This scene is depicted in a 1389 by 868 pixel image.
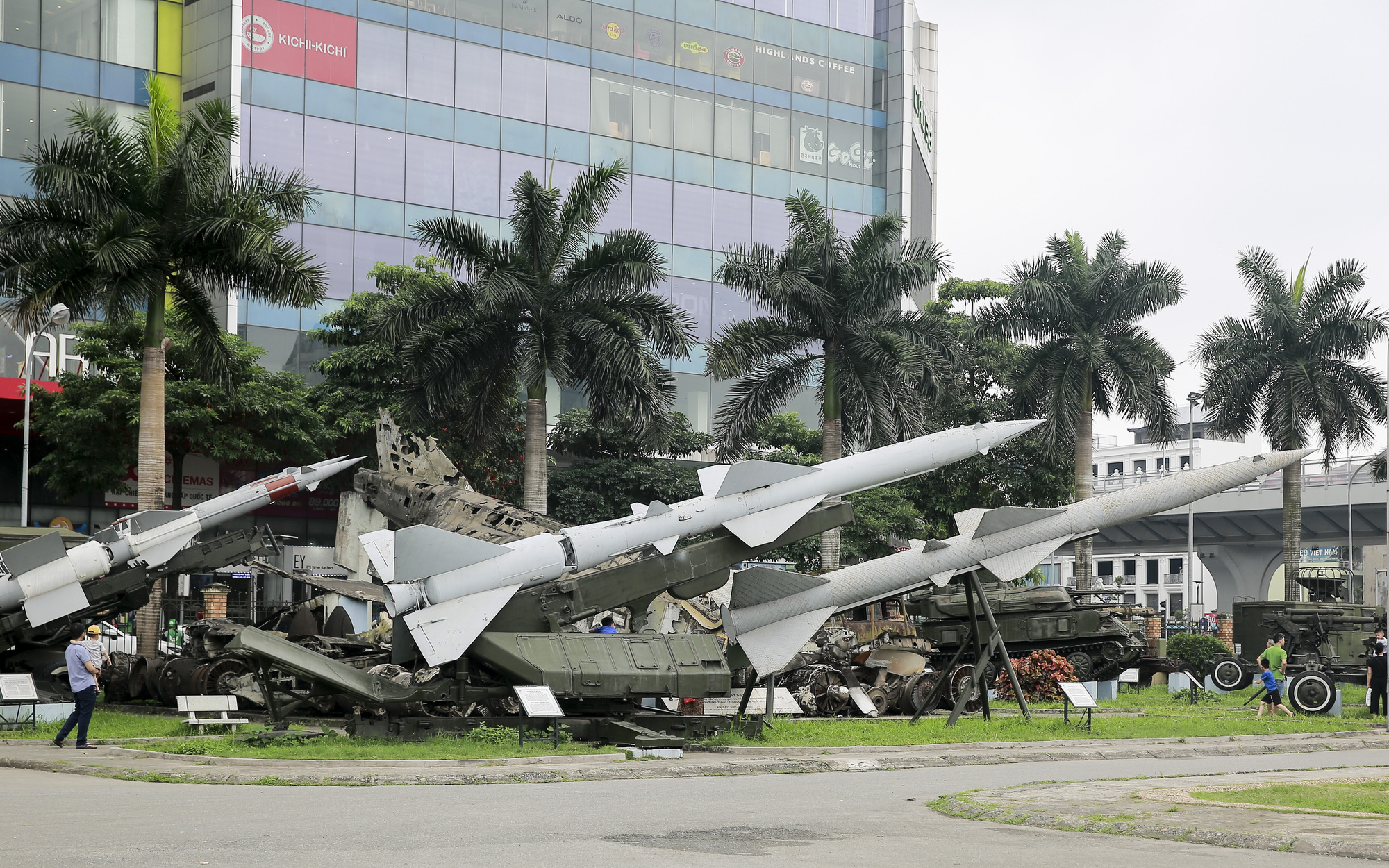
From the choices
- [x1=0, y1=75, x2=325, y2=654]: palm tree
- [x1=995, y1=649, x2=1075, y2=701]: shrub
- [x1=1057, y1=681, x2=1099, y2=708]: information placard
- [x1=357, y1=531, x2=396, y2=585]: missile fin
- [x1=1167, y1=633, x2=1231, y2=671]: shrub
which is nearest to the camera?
[x1=357, y1=531, x2=396, y2=585]: missile fin

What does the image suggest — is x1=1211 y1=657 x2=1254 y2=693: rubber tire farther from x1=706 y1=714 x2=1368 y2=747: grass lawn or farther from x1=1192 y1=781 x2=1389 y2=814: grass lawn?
x1=1192 y1=781 x2=1389 y2=814: grass lawn

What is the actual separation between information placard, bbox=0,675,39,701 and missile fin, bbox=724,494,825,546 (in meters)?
10.8

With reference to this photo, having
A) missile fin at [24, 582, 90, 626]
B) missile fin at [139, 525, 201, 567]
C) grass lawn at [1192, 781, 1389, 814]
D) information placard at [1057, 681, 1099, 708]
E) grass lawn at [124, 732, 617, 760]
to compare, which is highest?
missile fin at [139, 525, 201, 567]

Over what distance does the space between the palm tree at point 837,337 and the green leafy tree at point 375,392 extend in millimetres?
7521

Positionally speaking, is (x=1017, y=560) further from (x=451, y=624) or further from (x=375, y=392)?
(x=375, y=392)

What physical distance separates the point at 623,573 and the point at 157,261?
1255 cm

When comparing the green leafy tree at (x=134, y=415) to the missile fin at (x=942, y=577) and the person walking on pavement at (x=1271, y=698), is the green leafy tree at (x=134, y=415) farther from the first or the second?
the person walking on pavement at (x=1271, y=698)

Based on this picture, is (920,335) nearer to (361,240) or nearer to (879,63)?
(361,240)

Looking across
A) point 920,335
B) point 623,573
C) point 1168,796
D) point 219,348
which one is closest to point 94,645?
point 219,348

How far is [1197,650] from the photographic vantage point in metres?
36.0

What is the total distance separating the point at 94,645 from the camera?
21.2 metres

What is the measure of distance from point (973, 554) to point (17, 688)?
14.7 metres

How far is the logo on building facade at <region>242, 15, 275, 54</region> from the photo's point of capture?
1781 inches

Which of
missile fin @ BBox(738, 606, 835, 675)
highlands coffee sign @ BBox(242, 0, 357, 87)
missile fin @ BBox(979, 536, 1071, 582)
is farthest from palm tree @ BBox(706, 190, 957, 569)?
highlands coffee sign @ BBox(242, 0, 357, 87)
